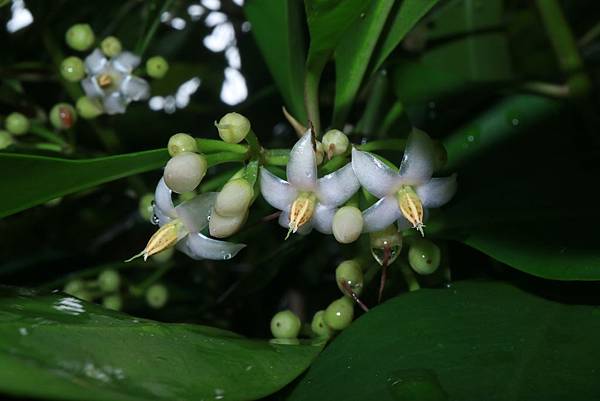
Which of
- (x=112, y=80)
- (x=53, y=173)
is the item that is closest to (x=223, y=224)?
(x=53, y=173)

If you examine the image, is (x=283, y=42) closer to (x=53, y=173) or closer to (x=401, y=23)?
(x=401, y=23)

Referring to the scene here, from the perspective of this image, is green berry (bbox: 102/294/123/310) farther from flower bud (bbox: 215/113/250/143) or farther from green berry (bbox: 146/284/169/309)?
flower bud (bbox: 215/113/250/143)

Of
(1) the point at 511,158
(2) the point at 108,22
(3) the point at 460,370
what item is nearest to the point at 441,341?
(3) the point at 460,370

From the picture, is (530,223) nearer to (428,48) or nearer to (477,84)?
(477,84)

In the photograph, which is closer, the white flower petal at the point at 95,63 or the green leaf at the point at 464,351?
the green leaf at the point at 464,351

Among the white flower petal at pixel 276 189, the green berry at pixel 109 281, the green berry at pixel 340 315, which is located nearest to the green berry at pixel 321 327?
the green berry at pixel 340 315

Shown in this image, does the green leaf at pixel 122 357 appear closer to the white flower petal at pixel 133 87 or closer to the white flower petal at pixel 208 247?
the white flower petal at pixel 208 247
